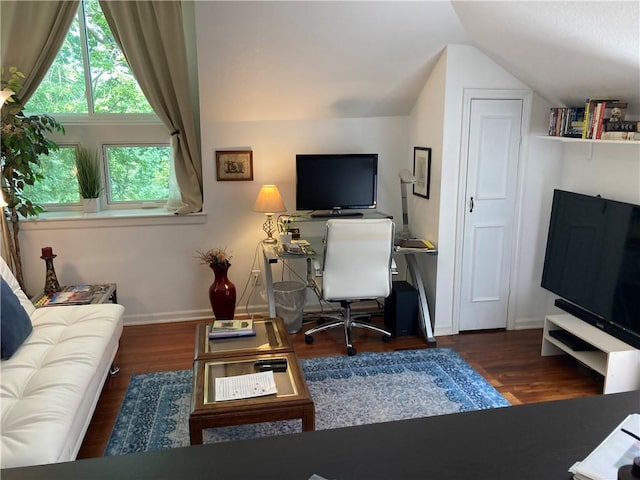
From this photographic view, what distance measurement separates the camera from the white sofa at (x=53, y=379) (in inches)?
74.3

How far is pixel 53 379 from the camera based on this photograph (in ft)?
7.50

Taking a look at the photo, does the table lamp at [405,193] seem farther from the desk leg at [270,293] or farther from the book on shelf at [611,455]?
the book on shelf at [611,455]

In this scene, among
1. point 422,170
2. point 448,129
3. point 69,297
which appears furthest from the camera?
point 422,170

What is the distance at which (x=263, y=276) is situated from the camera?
14.1ft

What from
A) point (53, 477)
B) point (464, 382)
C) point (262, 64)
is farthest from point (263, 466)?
point (262, 64)

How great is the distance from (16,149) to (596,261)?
3.82m

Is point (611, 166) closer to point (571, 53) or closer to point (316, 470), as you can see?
point (571, 53)

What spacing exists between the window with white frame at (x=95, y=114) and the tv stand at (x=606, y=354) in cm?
326

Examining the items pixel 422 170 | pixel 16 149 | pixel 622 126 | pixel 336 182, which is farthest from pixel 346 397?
pixel 16 149

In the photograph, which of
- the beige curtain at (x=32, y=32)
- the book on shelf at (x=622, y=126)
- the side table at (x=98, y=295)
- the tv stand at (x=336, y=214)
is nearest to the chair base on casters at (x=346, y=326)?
the tv stand at (x=336, y=214)

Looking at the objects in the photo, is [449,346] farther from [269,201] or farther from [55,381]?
[55,381]

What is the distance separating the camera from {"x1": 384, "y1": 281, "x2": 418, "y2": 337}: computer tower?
3.86 m

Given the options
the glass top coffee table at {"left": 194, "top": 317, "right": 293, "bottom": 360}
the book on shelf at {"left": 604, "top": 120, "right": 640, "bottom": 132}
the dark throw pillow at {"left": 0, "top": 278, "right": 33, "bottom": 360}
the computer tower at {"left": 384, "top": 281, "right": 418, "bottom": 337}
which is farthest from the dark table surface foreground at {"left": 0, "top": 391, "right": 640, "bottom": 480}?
the computer tower at {"left": 384, "top": 281, "right": 418, "bottom": 337}

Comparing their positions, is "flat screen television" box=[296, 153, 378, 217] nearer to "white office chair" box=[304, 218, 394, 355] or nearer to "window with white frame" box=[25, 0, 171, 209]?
"white office chair" box=[304, 218, 394, 355]
